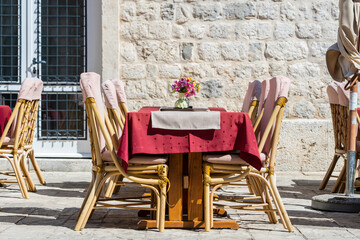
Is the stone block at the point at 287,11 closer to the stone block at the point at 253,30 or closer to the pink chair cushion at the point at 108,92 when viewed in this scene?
the stone block at the point at 253,30

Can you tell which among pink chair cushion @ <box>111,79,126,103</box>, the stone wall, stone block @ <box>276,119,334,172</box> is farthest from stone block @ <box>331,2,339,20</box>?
pink chair cushion @ <box>111,79,126,103</box>

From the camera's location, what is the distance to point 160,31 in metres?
7.45

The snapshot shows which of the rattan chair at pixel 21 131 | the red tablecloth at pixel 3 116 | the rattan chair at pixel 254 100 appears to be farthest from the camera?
the red tablecloth at pixel 3 116

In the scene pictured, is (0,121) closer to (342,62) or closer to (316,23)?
(342,62)

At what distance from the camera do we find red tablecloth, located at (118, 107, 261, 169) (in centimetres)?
374

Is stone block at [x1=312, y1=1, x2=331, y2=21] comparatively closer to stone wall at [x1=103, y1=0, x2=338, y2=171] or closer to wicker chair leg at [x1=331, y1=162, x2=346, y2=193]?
stone wall at [x1=103, y1=0, x2=338, y2=171]

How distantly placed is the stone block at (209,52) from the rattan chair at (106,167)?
11.7ft

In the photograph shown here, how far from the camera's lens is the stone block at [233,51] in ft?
24.5

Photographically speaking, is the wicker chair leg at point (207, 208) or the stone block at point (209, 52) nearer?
the wicker chair leg at point (207, 208)

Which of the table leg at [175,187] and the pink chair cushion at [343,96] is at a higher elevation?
the pink chair cushion at [343,96]

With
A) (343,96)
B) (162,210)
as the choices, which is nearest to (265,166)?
(162,210)

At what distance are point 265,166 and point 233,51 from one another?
3578 mm

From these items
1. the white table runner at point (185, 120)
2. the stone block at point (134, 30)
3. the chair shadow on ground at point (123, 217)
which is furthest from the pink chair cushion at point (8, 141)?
the stone block at point (134, 30)

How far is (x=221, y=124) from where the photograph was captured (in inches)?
151
